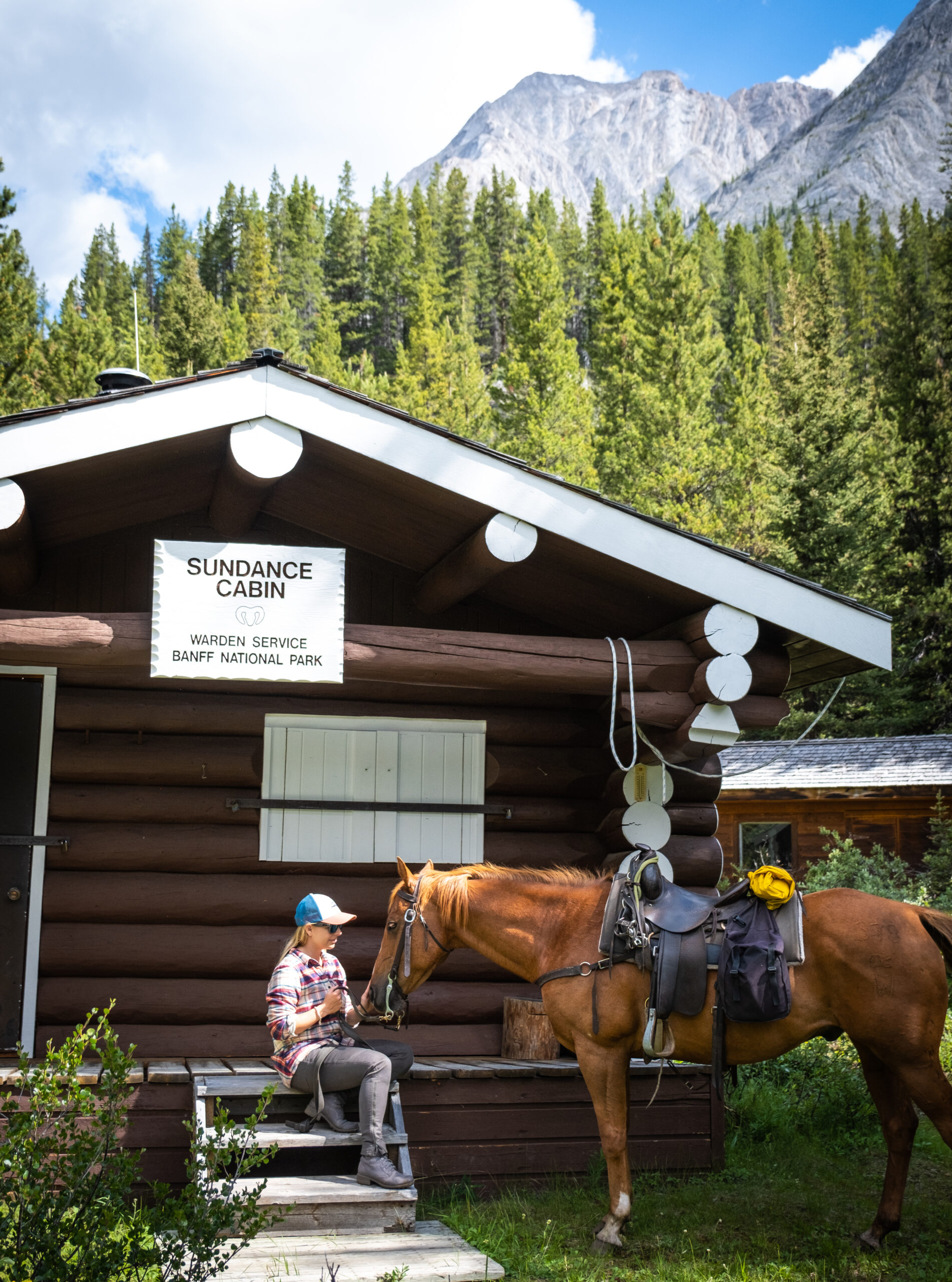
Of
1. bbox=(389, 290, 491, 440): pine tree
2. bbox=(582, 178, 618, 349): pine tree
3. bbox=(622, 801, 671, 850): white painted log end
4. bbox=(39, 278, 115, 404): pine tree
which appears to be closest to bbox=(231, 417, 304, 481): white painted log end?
bbox=(622, 801, 671, 850): white painted log end

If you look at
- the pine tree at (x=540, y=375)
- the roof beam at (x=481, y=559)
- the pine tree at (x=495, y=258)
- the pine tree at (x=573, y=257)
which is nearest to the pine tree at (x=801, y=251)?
the pine tree at (x=573, y=257)

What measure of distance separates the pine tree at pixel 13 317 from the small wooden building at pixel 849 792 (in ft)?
51.2

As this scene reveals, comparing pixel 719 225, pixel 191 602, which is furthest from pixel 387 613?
pixel 719 225

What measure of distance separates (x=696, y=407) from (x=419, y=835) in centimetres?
3109

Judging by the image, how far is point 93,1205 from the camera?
10.8ft

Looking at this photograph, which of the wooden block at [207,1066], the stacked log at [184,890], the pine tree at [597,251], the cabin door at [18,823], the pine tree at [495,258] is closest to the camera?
the wooden block at [207,1066]

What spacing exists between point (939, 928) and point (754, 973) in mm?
857

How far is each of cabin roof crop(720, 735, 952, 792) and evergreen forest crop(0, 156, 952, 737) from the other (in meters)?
4.38

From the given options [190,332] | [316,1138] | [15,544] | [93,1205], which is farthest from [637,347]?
[93,1205]

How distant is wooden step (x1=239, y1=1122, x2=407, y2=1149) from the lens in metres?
4.95

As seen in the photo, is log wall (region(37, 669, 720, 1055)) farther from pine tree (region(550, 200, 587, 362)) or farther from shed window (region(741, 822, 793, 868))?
pine tree (region(550, 200, 587, 362))

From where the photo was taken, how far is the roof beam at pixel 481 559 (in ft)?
18.8

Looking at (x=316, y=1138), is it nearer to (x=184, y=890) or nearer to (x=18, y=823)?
(x=184, y=890)

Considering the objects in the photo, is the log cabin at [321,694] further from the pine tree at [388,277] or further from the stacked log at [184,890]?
the pine tree at [388,277]
